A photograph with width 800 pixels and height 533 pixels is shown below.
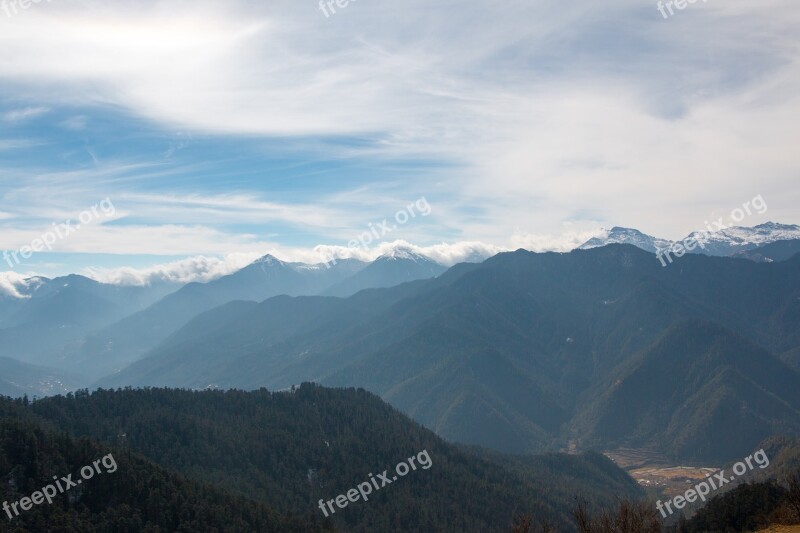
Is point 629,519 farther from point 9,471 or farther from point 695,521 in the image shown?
point 9,471

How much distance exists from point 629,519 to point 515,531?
16524 millimetres

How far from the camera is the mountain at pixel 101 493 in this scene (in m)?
141

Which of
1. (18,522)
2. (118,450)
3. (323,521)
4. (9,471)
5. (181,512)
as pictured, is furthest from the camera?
(323,521)

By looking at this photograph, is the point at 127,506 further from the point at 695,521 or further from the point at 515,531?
the point at 695,521

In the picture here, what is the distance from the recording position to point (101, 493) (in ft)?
508

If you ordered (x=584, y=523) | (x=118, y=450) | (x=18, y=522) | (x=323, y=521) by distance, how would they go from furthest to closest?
(x=323, y=521) → (x=118, y=450) → (x=18, y=522) → (x=584, y=523)

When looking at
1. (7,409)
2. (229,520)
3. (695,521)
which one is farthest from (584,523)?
(7,409)

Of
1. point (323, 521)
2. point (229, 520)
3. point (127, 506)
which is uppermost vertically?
point (127, 506)

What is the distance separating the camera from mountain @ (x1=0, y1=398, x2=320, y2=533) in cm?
14125

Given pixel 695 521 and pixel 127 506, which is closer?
pixel 127 506

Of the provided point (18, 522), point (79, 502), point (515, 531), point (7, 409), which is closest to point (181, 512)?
point (79, 502)

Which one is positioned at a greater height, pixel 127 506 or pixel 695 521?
pixel 127 506

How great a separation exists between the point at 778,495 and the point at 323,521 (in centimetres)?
12965

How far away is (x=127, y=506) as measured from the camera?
15050cm
